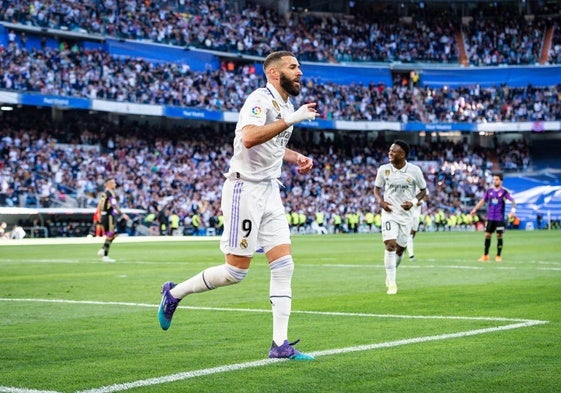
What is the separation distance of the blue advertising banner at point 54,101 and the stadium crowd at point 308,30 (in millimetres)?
5585

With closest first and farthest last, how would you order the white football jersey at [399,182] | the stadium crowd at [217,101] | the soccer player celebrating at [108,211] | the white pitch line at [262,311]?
1. the white pitch line at [262,311]
2. the white football jersey at [399,182]
3. the soccer player celebrating at [108,211]
4. the stadium crowd at [217,101]

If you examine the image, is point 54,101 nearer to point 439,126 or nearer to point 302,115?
point 439,126

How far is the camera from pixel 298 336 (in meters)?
9.82

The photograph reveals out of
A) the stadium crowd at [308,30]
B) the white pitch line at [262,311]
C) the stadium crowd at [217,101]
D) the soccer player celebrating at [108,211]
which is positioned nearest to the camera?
the white pitch line at [262,311]

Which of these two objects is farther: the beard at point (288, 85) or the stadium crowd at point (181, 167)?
the stadium crowd at point (181, 167)

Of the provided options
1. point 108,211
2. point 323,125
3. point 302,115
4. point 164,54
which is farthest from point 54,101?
point 302,115

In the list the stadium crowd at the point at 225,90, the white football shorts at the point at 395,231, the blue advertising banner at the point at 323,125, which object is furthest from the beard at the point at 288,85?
the blue advertising banner at the point at 323,125

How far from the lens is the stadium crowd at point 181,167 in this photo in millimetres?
52812

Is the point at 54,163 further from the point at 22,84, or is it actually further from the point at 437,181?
the point at 437,181

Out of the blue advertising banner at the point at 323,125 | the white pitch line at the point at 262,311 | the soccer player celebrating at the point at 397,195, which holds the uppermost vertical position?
the blue advertising banner at the point at 323,125

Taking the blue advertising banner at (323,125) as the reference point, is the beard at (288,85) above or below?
below

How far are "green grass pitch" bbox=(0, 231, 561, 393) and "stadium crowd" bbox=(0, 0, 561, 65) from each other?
149 ft

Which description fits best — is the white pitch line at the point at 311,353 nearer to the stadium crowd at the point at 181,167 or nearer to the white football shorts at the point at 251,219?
the white football shorts at the point at 251,219

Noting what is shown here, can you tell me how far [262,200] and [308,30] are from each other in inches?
2853
